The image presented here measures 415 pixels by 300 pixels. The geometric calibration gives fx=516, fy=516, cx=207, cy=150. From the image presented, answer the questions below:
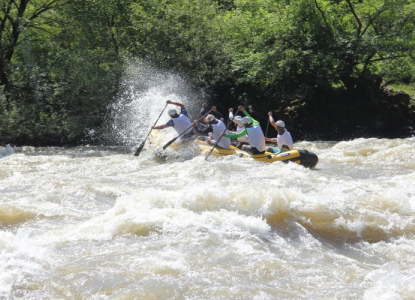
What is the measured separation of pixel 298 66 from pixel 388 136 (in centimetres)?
392

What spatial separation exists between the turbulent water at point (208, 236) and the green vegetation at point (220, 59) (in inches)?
272

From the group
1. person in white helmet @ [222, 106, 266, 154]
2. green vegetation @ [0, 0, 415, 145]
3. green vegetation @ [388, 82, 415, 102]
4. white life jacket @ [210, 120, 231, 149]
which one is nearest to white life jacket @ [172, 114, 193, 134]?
white life jacket @ [210, 120, 231, 149]

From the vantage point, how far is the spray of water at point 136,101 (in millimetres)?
17250

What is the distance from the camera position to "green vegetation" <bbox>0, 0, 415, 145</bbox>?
17.0 m

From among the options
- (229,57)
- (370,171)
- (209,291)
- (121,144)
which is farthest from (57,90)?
(209,291)

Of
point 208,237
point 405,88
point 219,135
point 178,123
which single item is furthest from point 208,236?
point 405,88

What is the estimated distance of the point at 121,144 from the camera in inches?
691

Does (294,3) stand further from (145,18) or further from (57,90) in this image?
(57,90)

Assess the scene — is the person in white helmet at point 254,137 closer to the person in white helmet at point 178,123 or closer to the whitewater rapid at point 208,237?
the whitewater rapid at point 208,237

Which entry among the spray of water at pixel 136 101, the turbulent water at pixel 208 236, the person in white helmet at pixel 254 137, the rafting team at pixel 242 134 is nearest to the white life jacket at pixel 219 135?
the rafting team at pixel 242 134

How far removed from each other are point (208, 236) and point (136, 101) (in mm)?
11444

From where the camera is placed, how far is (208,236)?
6.56 meters

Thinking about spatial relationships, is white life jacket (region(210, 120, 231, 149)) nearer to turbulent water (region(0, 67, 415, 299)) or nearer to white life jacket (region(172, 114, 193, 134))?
white life jacket (region(172, 114, 193, 134))

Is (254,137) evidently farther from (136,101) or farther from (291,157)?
(136,101)
